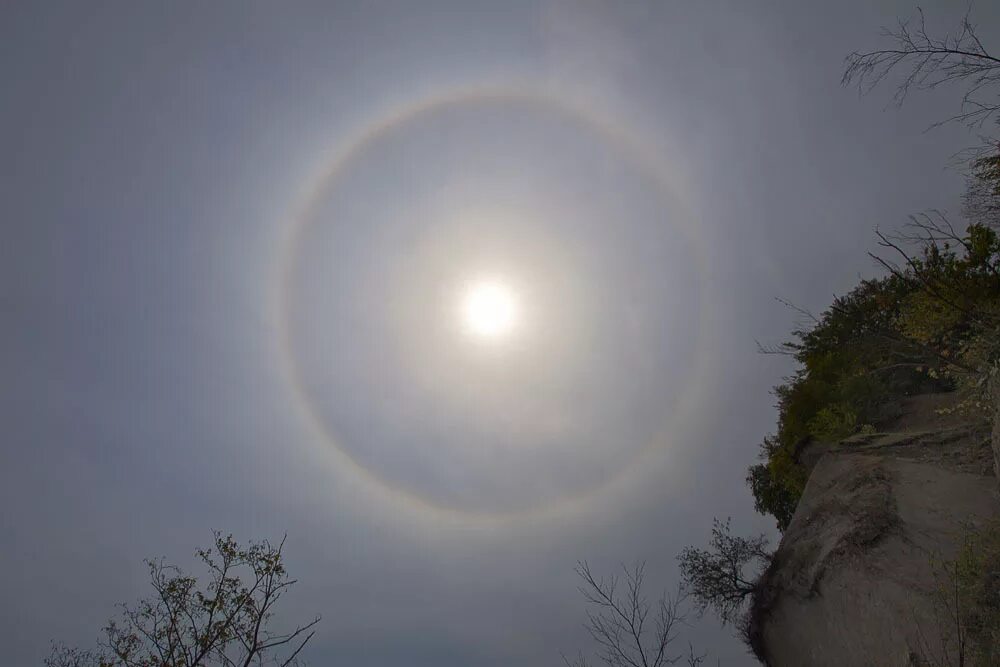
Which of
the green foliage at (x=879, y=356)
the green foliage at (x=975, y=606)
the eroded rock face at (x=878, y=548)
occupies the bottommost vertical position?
the green foliage at (x=975, y=606)

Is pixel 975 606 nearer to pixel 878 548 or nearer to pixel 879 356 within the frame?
pixel 878 548

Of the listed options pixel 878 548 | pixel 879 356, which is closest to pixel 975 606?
pixel 878 548

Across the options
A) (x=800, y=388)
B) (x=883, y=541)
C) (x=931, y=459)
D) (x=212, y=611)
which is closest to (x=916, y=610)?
(x=883, y=541)

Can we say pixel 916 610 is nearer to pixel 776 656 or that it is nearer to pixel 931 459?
pixel 931 459

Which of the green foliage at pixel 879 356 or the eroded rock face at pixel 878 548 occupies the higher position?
the green foliage at pixel 879 356

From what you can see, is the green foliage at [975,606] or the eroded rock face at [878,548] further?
the eroded rock face at [878,548]
